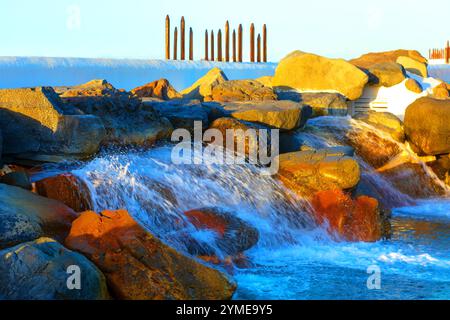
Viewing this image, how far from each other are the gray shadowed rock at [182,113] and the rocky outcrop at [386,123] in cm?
399

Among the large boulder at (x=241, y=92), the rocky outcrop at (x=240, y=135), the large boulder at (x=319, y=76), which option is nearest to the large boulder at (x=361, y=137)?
the large boulder at (x=241, y=92)

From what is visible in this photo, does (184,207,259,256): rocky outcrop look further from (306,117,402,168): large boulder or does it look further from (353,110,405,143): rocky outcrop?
(353,110,405,143): rocky outcrop

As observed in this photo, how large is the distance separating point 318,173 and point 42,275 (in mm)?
4776

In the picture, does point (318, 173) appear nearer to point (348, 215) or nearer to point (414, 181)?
point (348, 215)

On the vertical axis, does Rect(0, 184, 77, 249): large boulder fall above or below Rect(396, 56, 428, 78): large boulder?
below

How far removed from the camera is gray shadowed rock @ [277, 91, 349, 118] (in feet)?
42.9

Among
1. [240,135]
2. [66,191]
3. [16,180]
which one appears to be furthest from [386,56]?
[16,180]

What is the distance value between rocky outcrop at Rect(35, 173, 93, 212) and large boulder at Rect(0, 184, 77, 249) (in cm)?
45

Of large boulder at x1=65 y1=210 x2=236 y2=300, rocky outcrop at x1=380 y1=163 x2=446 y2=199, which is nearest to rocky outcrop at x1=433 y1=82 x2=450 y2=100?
rocky outcrop at x1=380 y1=163 x2=446 y2=199

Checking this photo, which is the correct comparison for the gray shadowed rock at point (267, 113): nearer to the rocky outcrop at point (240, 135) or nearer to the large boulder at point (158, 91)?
the rocky outcrop at point (240, 135)

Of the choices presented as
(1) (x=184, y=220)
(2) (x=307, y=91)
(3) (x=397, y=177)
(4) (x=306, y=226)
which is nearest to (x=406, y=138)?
(3) (x=397, y=177)

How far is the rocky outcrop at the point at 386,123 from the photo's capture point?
500 inches

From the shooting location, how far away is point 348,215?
8250 millimetres
